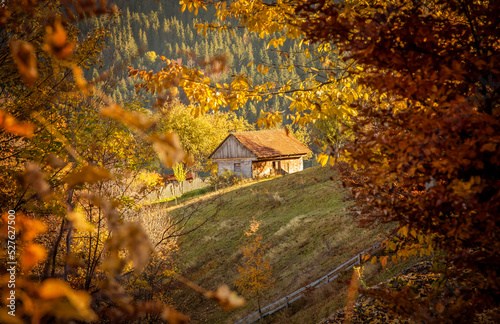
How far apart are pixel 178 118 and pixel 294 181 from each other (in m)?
27.6

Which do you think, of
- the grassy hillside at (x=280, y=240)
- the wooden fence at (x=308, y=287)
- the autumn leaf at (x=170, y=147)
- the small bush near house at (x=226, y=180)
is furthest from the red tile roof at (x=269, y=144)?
the autumn leaf at (x=170, y=147)

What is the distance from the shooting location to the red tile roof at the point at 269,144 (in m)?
38.6

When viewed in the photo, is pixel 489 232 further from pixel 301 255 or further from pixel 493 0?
pixel 301 255

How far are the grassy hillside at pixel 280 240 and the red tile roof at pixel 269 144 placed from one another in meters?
12.6

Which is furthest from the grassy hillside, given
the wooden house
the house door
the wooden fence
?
the house door

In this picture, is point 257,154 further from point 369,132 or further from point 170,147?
point 170,147

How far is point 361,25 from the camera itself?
9.20 feet

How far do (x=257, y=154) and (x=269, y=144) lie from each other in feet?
12.2

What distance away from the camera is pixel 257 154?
37.5m

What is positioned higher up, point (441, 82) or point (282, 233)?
point (441, 82)

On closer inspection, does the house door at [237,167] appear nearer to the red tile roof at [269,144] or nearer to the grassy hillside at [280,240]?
the red tile roof at [269,144]

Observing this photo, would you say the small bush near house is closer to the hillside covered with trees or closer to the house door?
the house door

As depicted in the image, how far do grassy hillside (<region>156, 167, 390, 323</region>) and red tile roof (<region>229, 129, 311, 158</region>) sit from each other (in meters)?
12.6

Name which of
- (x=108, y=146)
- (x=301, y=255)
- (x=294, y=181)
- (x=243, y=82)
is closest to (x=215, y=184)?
(x=294, y=181)
